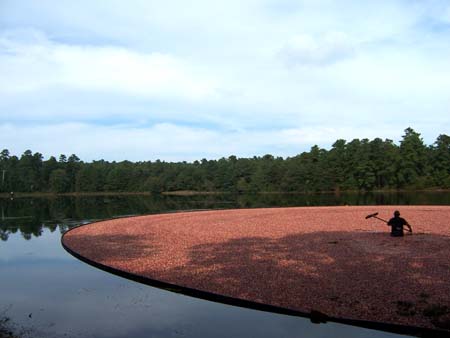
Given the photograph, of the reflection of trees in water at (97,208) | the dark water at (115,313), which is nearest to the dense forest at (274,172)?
the reflection of trees in water at (97,208)

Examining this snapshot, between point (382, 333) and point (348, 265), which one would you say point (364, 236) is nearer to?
point (348, 265)

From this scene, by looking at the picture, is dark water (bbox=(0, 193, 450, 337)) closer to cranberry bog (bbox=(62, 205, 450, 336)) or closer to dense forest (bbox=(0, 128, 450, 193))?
cranberry bog (bbox=(62, 205, 450, 336))

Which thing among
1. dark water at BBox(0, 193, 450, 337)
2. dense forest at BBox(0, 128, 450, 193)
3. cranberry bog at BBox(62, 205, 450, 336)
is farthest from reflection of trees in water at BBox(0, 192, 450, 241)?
dense forest at BBox(0, 128, 450, 193)

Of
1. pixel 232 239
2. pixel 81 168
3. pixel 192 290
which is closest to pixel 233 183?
pixel 81 168

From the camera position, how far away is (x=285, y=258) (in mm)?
13703

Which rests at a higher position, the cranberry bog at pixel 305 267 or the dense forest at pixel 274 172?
the dense forest at pixel 274 172

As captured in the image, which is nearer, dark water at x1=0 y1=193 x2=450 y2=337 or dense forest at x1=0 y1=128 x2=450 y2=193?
dark water at x1=0 y1=193 x2=450 y2=337

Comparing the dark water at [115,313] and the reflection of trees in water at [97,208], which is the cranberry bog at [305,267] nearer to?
the dark water at [115,313]

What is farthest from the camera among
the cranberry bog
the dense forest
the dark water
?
the dense forest

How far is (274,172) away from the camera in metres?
→ 105

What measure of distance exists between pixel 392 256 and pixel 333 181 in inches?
3314

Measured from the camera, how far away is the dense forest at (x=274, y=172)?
93.5m

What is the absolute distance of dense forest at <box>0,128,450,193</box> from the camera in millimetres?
93500

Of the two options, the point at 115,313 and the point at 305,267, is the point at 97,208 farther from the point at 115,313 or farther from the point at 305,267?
the point at 115,313
